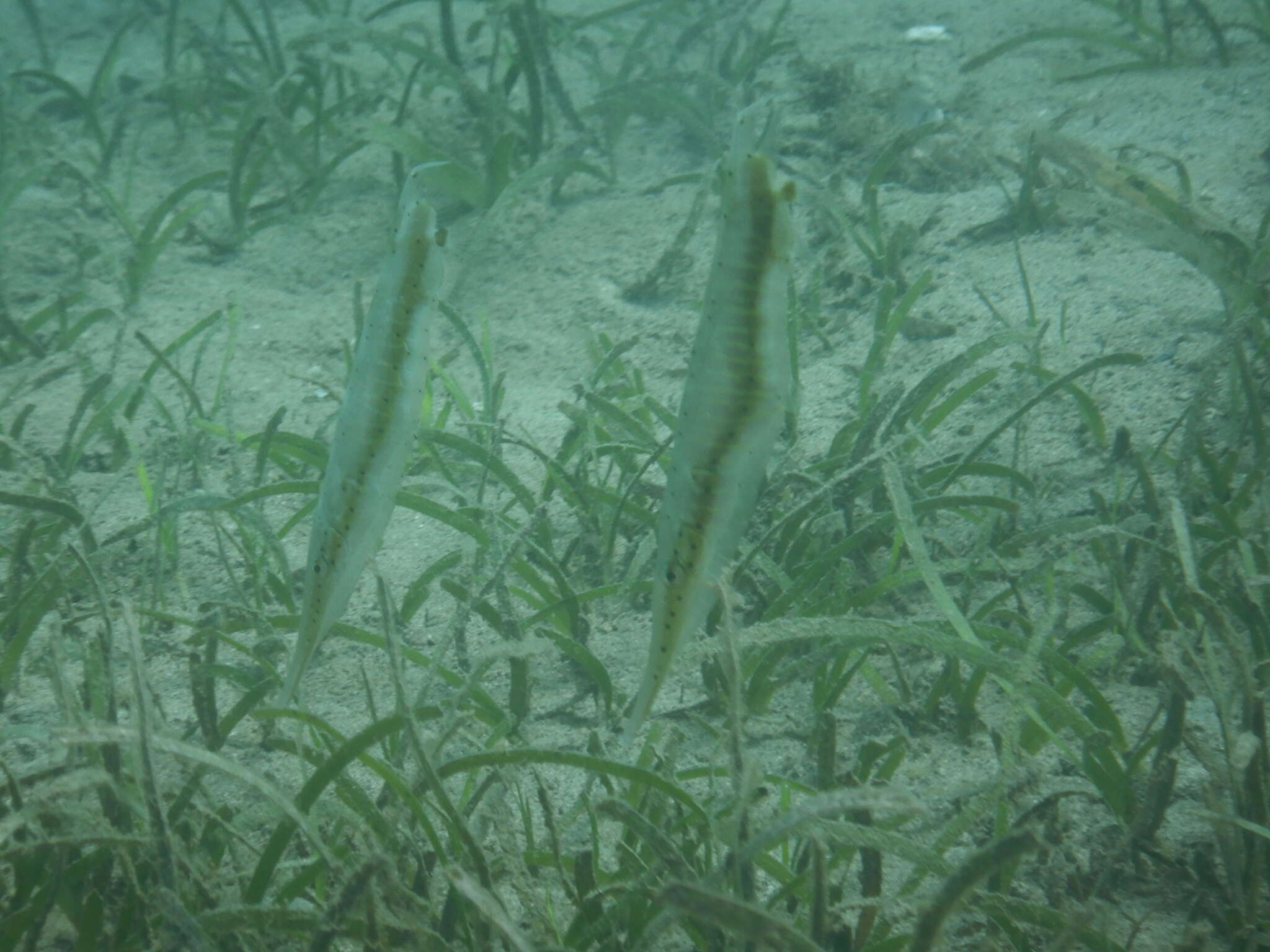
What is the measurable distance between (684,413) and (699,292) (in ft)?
9.95

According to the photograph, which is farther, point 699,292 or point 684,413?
point 699,292

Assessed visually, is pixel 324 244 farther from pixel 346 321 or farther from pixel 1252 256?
pixel 1252 256

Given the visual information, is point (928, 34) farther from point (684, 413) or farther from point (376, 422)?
point (376, 422)

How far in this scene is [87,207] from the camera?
18.6 feet

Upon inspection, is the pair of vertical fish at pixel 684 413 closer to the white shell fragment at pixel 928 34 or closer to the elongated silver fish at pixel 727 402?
the elongated silver fish at pixel 727 402

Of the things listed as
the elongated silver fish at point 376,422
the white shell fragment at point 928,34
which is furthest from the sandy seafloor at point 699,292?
the elongated silver fish at point 376,422

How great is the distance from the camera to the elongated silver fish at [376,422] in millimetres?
1991

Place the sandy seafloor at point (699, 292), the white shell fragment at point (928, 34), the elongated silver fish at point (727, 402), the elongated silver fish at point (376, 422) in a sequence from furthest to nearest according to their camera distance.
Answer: the white shell fragment at point (928, 34)
the sandy seafloor at point (699, 292)
the elongated silver fish at point (376, 422)
the elongated silver fish at point (727, 402)

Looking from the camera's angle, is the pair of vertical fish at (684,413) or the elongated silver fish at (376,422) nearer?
the pair of vertical fish at (684,413)

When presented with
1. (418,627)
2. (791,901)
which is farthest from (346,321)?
(791,901)

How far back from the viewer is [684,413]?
6.00 feet

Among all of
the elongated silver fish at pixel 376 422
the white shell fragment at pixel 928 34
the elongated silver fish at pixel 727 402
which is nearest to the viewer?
the elongated silver fish at pixel 727 402

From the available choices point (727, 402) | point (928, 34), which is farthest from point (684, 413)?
point (928, 34)

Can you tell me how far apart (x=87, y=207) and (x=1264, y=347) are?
6667 millimetres
